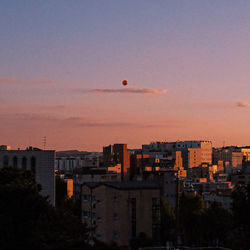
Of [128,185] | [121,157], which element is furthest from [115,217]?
[121,157]

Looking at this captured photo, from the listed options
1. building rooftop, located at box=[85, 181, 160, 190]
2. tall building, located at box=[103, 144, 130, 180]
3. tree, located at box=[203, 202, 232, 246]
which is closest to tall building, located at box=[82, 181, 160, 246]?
building rooftop, located at box=[85, 181, 160, 190]

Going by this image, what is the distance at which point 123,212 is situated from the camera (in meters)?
67.2

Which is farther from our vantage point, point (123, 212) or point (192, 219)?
point (192, 219)

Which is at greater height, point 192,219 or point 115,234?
point 192,219

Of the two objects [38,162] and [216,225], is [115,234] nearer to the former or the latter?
[216,225]

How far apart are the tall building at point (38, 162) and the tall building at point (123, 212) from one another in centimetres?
1586

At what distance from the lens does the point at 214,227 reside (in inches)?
2643

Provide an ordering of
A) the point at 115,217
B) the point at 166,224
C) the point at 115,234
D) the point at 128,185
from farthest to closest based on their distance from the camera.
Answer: the point at 166,224, the point at 128,185, the point at 115,217, the point at 115,234

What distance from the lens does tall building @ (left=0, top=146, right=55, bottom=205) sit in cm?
8412

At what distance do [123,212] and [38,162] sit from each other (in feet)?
76.0

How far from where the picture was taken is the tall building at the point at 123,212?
6662 centimetres

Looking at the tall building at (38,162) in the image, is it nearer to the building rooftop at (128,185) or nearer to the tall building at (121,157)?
the building rooftop at (128,185)

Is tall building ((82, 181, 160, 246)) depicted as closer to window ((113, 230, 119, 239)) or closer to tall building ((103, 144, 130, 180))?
window ((113, 230, 119, 239))

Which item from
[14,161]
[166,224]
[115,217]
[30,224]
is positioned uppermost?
[14,161]
